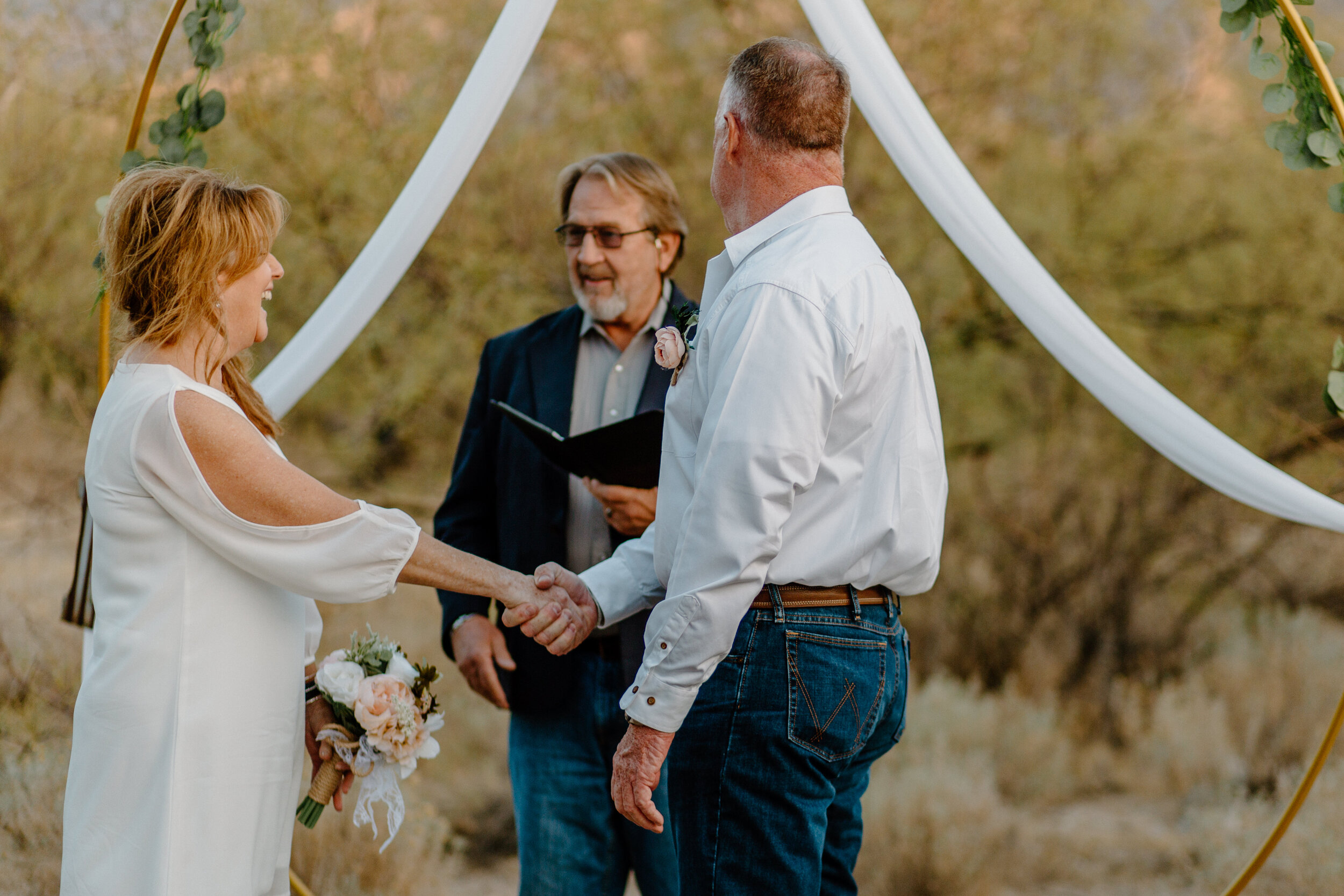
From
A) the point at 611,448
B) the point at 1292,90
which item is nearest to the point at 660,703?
the point at 611,448

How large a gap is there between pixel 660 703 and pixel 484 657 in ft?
3.37

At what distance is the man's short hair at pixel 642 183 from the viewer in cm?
281

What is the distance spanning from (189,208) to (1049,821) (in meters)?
5.68

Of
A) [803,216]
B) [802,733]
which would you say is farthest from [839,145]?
[802,733]

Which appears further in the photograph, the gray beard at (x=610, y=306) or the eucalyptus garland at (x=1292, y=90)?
the gray beard at (x=610, y=306)

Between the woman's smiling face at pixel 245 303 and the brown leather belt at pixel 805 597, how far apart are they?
1.01m

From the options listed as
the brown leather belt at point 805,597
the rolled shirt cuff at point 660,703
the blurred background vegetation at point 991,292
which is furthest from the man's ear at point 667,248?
the blurred background vegetation at point 991,292

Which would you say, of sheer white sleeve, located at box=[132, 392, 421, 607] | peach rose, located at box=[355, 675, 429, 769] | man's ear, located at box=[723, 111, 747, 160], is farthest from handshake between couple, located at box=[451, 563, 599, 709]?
man's ear, located at box=[723, 111, 747, 160]

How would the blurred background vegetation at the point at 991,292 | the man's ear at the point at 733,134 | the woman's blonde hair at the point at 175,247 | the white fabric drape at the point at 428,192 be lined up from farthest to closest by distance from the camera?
the blurred background vegetation at the point at 991,292
the white fabric drape at the point at 428,192
the man's ear at the point at 733,134
the woman's blonde hair at the point at 175,247

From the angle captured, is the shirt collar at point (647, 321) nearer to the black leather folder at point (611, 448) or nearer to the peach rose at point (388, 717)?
the black leather folder at point (611, 448)

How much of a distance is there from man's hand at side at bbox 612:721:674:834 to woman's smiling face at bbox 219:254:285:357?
3.21ft

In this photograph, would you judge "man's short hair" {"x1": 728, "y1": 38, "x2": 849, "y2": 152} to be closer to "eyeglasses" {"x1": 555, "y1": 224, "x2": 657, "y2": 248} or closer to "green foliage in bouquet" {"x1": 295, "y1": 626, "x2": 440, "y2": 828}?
"eyeglasses" {"x1": 555, "y1": 224, "x2": 657, "y2": 248}

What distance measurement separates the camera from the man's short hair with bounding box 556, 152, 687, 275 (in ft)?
9.21

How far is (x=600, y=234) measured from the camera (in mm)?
2793
